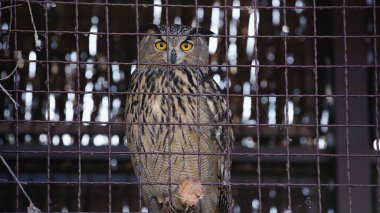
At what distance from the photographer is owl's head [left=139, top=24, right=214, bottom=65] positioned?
160 inches

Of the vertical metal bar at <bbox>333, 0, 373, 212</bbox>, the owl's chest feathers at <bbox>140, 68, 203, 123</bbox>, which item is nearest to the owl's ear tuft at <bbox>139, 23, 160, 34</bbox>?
the owl's chest feathers at <bbox>140, 68, 203, 123</bbox>

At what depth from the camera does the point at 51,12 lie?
17.1ft

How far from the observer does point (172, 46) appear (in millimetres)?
4156

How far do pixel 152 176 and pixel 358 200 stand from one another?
1.41 metres

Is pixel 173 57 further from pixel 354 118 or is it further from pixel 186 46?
pixel 354 118

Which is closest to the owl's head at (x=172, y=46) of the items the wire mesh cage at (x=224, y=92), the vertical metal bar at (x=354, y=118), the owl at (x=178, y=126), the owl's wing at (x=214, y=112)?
the owl at (x=178, y=126)

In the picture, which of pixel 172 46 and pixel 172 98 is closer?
pixel 172 98

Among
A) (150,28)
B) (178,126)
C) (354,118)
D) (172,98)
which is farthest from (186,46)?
(354,118)

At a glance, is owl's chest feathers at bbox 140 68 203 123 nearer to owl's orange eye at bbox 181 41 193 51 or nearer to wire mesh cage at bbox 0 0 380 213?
owl's orange eye at bbox 181 41 193 51

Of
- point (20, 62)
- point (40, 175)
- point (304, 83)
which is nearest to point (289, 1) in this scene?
point (304, 83)

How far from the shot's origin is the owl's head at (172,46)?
4059 mm

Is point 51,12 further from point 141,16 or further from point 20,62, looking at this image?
point 20,62

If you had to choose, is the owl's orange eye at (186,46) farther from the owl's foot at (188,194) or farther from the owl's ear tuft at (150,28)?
the owl's foot at (188,194)

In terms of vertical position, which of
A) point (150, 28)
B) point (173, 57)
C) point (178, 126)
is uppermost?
point (150, 28)
